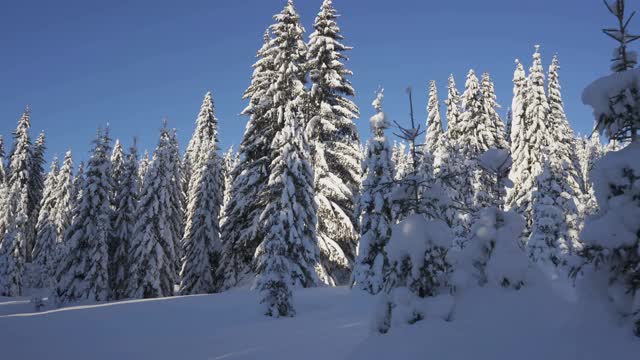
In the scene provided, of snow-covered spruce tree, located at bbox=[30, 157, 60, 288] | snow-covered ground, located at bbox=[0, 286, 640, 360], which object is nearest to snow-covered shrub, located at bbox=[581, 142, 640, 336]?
snow-covered ground, located at bbox=[0, 286, 640, 360]

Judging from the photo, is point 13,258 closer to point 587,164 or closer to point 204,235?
point 204,235

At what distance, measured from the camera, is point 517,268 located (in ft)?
20.2

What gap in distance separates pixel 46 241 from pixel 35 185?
51.5 ft

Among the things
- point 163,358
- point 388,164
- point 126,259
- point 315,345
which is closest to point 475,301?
point 315,345

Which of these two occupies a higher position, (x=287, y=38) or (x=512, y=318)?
(x=287, y=38)

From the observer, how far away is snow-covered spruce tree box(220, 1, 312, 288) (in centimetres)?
2577

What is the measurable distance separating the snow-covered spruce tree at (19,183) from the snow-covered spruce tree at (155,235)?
2120cm

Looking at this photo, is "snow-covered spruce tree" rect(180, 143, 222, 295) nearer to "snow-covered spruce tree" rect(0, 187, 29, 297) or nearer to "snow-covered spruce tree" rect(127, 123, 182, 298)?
"snow-covered spruce tree" rect(127, 123, 182, 298)

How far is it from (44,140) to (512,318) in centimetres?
7183

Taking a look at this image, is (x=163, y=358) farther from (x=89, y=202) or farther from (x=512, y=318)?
(x=89, y=202)

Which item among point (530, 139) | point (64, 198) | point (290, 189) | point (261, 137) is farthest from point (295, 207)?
point (64, 198)

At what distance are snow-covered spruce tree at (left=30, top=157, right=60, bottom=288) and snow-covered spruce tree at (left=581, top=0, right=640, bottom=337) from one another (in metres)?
51.1

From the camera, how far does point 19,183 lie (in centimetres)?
5388

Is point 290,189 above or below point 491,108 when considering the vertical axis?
below
